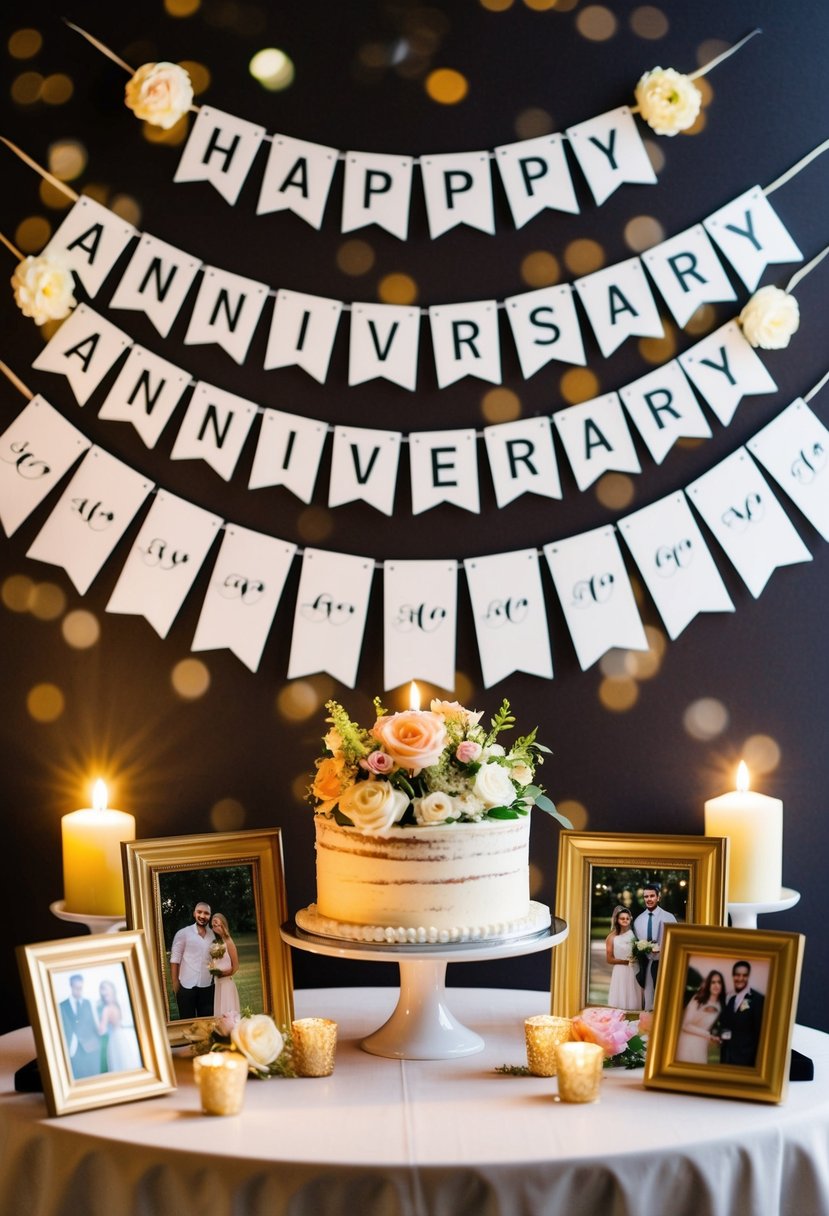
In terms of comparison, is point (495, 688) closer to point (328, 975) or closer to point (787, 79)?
point (328, 975)

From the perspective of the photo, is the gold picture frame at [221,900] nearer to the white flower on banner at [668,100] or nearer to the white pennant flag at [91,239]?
the white pennant flag at [91,239]

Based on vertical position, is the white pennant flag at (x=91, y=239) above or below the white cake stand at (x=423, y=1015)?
above

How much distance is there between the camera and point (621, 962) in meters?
1.86

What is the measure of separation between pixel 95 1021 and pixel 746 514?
137 cm

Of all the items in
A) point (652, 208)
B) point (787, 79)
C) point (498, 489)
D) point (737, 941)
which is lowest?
point (737, 941)

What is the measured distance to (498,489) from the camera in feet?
7.34

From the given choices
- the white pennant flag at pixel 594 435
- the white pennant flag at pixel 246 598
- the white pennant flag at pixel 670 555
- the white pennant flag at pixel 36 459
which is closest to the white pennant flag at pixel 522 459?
the white pennant flag at pixel 594 435

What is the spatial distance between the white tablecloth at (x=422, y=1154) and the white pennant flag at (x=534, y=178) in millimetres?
1463

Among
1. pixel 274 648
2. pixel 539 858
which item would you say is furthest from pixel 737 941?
pixel 274 648

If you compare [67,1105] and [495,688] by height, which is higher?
[495,688]

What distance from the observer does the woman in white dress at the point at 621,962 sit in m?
1.84

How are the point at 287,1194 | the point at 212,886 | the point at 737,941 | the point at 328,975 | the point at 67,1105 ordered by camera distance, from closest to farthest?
the point at 287,1194
the point at 67,1105
the point at 737,941
the point at 212,886
the point at 328,975

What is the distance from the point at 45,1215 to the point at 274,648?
1.02 meters

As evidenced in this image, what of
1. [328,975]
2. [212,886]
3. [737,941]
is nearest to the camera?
[737,941]
